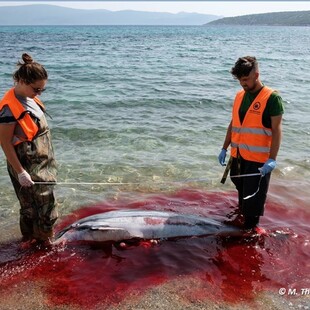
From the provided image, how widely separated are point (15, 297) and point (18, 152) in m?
1.75

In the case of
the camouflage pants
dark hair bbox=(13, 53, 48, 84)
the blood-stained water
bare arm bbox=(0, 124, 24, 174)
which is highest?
dark hair bbox=(13, 53, 48, 84)

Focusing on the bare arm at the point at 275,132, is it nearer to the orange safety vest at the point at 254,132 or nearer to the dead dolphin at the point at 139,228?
the orange safety vest at the point at 254,132

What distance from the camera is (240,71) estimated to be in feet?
16.1

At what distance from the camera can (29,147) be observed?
4.57 m

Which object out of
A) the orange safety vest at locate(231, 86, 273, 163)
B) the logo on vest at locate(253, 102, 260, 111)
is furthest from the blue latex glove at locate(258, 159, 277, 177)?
the logo on vest at locate(253, 102, 260, 111)

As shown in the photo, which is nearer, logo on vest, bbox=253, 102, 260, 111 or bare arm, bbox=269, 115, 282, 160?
Answer: bare arm, bbox=269, 115, 282, 160

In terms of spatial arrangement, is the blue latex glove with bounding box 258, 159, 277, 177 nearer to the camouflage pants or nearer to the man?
the man

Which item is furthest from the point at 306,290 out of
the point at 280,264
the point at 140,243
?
the point at 140,243

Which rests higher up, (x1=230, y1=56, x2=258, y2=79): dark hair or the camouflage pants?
(x1=230, y1=56, x2=258, y2=79): dark hair

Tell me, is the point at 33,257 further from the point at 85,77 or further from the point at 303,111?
the point at 85,77

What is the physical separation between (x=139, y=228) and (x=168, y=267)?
29.9 inches

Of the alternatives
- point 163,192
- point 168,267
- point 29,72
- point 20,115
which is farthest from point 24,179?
point 163,192

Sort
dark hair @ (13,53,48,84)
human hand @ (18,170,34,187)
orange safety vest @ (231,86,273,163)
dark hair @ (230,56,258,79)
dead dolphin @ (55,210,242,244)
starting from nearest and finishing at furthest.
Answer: dark hair @ (13,53,48,84) → human hand @ (18,170,34,187) → dark hair @ (230,56,258,79) → orange safety vest @ (231,86,273,163) → dead dolphin @ (55,210,242,244)

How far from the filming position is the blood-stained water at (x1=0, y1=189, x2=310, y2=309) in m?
4.69
